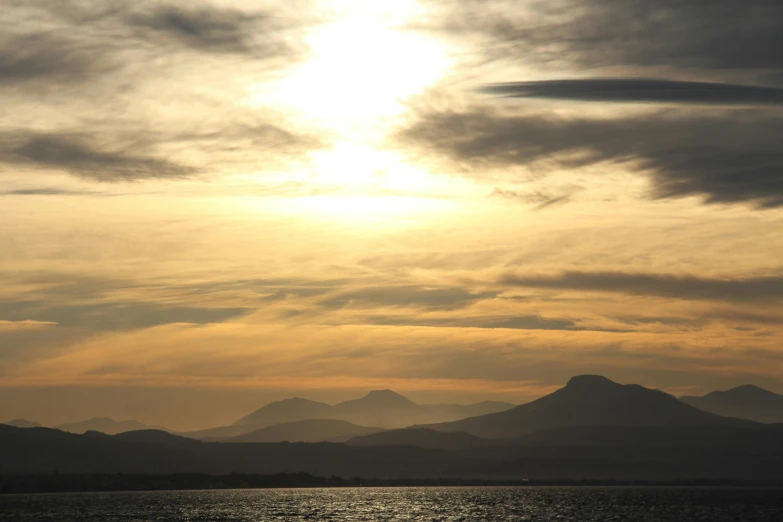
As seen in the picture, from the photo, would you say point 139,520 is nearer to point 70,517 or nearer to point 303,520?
point 70,517

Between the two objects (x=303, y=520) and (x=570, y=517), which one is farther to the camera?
(x=570, y=517)

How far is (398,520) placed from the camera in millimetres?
187000

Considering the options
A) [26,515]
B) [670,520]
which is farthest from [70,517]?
[670,520]

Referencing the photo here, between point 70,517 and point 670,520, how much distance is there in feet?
385

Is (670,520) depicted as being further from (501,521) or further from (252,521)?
(252,521)

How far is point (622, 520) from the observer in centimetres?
19025

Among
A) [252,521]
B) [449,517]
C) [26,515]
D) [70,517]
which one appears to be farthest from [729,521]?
[26,515]

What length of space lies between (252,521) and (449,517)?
41.0 metres

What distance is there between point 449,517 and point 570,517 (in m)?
25.1

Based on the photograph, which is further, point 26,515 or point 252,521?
point 26,515

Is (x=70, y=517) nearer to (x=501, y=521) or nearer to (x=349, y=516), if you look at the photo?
(x=349, y=516)

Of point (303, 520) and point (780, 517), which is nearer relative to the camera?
point (303, 520)

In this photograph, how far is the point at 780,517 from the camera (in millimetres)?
196875

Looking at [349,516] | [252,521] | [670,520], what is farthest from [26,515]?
→ [670,520]
